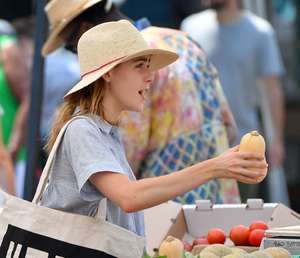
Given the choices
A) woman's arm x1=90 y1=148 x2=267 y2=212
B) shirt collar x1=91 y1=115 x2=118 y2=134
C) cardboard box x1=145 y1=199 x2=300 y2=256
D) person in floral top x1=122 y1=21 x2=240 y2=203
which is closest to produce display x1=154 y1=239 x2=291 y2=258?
woman's arm x1=90 y1=148 x2=267 y2=212

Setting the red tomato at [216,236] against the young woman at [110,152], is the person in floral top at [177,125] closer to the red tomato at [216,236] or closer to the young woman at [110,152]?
the red tomato at [216,236]

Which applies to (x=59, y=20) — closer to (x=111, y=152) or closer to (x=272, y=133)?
(x=111, y=152)

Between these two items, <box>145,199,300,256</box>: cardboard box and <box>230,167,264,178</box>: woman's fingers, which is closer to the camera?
<box>230,167,264,178</box>: woman's fingers

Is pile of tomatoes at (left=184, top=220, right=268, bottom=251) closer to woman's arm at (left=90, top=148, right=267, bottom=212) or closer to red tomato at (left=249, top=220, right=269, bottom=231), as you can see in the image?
red tomato at (left=249, top=220, right=269, bottom=231)

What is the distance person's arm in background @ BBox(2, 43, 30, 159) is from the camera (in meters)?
7.96

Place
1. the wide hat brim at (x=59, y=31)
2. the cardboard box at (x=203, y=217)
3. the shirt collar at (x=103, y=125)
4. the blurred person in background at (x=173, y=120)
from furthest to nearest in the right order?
the blurred person in background at (x=173, y=120) → the wide hat brim at (x=59, y=31) → the cardboard box at (x=203, y=217) → the shirt collar at (x=103, y=125)

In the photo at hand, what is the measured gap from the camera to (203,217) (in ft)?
14.7

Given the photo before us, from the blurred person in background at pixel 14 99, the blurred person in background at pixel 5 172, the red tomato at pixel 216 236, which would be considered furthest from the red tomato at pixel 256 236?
the blurred person in background at pixel 14 99

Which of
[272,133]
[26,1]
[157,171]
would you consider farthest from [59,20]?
[26,1]

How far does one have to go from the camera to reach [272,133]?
7707 millimetres

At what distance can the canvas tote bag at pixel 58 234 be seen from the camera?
11.4 feet

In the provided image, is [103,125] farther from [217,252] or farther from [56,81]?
[56,81]

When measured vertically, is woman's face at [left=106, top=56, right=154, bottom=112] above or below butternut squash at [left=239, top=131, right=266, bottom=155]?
above

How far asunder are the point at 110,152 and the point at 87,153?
3.0 inches
